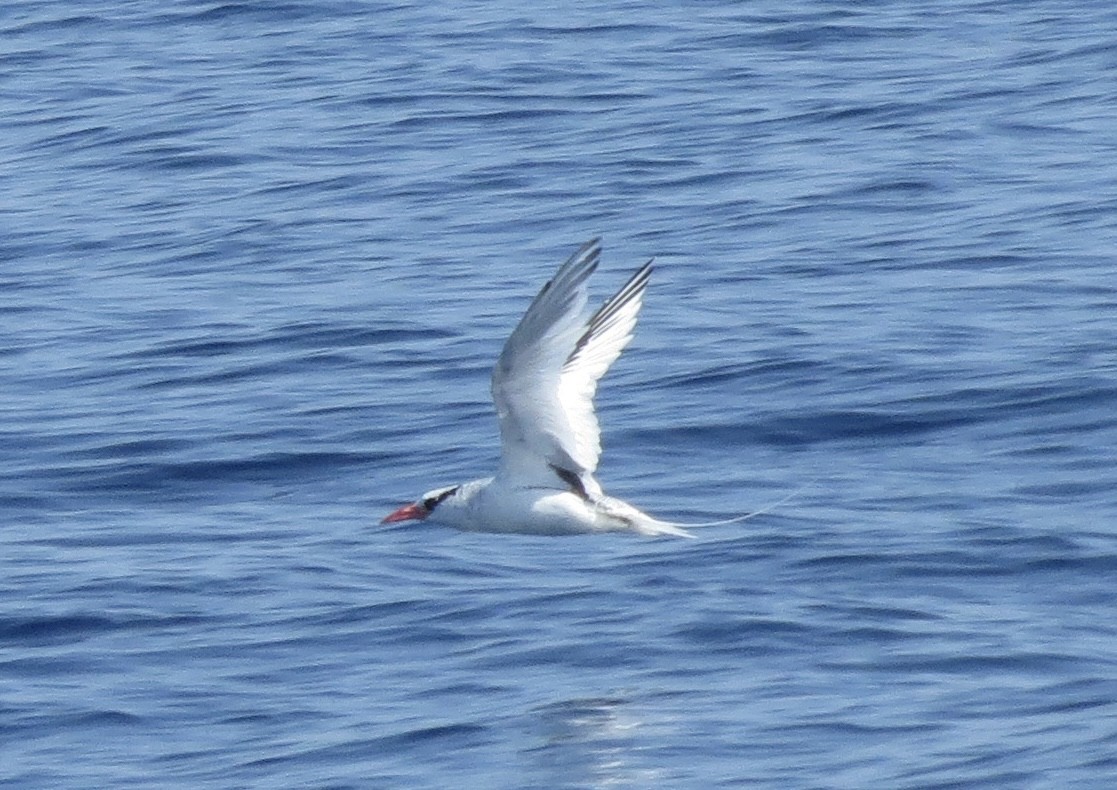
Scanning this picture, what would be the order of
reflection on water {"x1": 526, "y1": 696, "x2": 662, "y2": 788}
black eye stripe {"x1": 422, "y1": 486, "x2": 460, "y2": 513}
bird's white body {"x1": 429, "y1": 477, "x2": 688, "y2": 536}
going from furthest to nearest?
black eye stripe {"x1": 422, "y1": 486, "x2": 460, "y2": 513}
bird's white body {"x1": 429, "y1": 477, "x2": 688, "y2": 536}
reflection on water {"x1": 526, "y1": 696, "x2": 662, "y2": 788}

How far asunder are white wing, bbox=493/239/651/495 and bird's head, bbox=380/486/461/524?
1.30 feet

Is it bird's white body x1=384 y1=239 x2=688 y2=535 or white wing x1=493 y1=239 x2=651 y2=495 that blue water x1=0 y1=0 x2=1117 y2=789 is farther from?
white wing x1=493 y1=239 x2=651 y2=495

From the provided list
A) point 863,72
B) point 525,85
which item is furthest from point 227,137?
point 863,72

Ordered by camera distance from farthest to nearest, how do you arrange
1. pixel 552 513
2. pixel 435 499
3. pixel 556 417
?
pixel 435 499 < pixel 552 513 < pixel 556 417

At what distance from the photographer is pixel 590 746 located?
32.6ft

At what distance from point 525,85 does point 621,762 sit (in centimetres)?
1121

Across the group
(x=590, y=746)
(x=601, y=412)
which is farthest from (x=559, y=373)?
(x=601, y=412)

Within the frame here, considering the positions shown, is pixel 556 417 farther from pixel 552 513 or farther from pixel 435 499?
pixel 435 499

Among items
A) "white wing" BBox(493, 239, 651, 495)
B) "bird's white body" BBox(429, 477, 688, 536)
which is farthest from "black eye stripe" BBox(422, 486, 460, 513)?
"white wing" BBox(493, 239, 651, 495)

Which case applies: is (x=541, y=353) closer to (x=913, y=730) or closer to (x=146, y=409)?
(x=913, y=730)

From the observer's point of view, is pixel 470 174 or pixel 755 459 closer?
pixel 755 459

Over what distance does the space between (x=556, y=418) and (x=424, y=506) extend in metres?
0.98

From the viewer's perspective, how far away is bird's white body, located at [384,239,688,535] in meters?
9.81

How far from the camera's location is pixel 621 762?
9.92 meters
